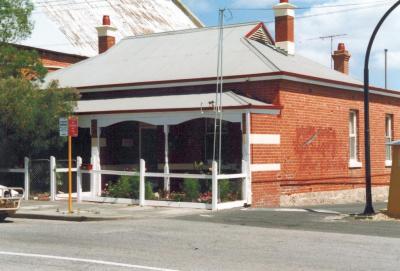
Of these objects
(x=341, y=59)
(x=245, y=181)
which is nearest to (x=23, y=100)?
(x=245, y=181)

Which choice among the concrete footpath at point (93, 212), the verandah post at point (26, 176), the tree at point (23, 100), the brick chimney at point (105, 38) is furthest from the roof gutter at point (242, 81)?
the brick chimney at point (105, 38)

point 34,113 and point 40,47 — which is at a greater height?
point 40,47

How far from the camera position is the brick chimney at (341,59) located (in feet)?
99.9

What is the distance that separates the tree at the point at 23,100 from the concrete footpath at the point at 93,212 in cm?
262

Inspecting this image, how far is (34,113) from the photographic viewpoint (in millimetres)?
20234

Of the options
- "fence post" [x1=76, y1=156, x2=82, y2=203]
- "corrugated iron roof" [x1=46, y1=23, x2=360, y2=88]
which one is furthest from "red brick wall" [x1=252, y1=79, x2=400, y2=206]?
"fence post" [x1=76, y1=156, x2=82, y2=203]

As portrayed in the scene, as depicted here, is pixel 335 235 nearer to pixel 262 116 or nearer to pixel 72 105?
pixel 262 116

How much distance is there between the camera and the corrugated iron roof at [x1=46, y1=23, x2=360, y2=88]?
71.4 feet

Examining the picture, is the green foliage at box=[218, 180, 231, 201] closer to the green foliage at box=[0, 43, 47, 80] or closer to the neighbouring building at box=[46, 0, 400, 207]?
the neighbouring building at box=[46, 0, 400, 207]

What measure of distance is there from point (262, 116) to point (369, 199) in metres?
4.72

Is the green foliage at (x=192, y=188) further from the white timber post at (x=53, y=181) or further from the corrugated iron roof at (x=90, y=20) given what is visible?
the corrugated iron roof at (x=90, y=20)

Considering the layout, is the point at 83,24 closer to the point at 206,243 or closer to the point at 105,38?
the point at 105,38

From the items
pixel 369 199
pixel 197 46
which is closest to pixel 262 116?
pixel 369 199

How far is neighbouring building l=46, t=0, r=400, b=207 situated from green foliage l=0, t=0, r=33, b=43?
3.30 metres
